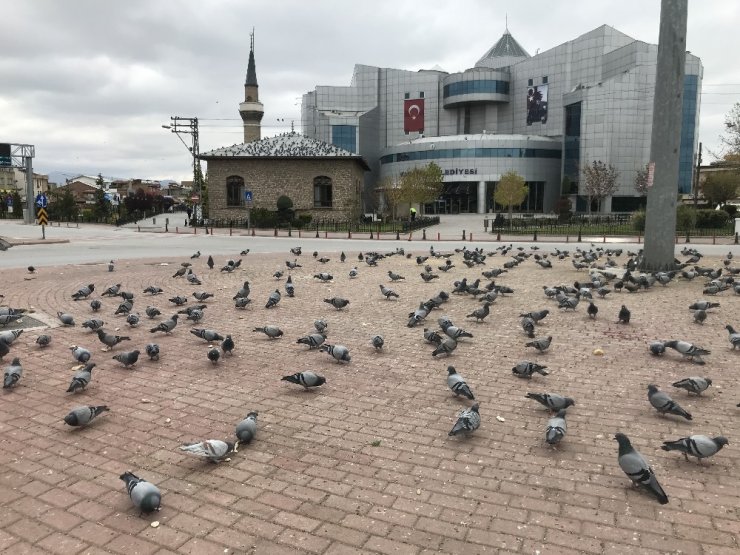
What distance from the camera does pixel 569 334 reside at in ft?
28.7

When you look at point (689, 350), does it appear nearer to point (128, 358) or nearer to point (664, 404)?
point (664, 404)

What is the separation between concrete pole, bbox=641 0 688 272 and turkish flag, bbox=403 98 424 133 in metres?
81.6

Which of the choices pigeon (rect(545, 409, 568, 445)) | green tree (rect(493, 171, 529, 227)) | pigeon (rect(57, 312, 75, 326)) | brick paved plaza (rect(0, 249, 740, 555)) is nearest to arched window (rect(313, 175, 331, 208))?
green tree (rect(493, 171, 529, 227))

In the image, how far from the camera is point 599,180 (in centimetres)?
6306

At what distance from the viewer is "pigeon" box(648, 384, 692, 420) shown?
511 cm

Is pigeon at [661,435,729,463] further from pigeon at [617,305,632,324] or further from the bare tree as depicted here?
the bare tree

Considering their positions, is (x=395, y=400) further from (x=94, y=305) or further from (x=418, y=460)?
(x=94, y=305)

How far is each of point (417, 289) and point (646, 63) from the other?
7210cm

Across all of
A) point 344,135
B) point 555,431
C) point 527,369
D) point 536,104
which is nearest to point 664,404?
point 555,431

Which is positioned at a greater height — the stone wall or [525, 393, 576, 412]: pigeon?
the stone wall

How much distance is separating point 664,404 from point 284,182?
159 ft

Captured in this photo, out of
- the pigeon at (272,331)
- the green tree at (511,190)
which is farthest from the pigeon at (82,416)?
the green tree at (511,190)

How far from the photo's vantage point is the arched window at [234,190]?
51656 millimetres

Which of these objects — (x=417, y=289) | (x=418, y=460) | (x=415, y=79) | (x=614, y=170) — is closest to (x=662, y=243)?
(x=417, y=289)
